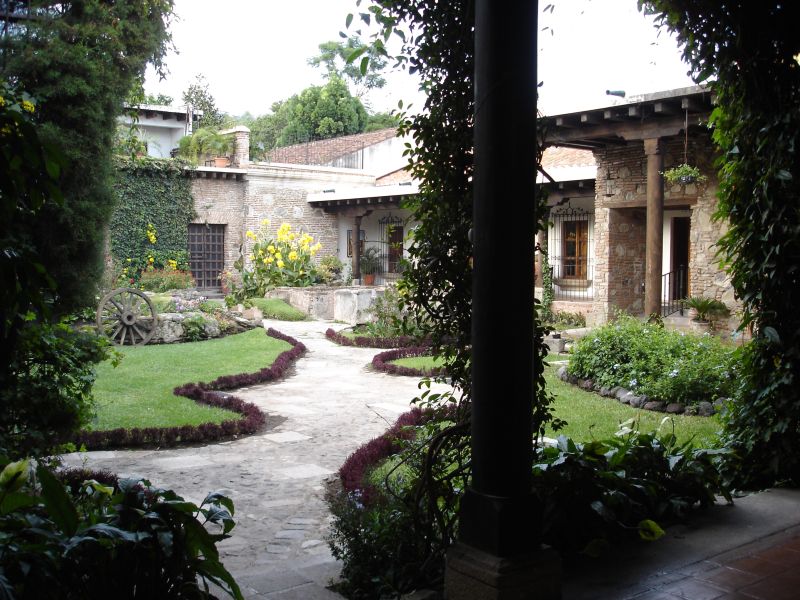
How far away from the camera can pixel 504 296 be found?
2461 mm

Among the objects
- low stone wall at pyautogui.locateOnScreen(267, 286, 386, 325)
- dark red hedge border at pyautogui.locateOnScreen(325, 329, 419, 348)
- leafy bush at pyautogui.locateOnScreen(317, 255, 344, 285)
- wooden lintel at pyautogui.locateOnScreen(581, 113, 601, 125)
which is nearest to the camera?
wooden lintel at pyautogui.locateOnScreen(581, 113, 601, 125)

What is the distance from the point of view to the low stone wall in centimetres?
1839

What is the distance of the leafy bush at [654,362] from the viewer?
8.59 meters

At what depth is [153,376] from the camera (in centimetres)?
1058

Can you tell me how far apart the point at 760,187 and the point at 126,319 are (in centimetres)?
1216

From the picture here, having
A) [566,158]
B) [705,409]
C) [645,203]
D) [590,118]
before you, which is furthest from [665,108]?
[566,158]

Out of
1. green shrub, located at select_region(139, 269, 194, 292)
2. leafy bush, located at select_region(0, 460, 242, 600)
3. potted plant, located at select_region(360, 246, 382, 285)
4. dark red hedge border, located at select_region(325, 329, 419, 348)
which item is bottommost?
dark red hedge border, located at select_region(325, 329, 419, 348)

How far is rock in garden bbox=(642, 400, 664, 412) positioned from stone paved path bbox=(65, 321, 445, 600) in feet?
9.39

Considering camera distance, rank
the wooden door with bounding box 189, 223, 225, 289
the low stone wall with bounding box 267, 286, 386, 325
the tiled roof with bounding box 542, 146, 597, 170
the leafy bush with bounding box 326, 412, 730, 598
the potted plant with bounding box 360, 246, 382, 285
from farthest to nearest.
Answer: the potted plant with bounding box 360, 246, 382, 285 → the wooden door with bounding box 189, 223, 225, 289 → the low stone wall with bounding box 267, 286, 386, 325 → the tiled roof with bounding box 542, 146, 597, 170 → the leafy bush with bounding box 326, 412, 730, 598

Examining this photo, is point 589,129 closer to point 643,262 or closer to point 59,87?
point 643,262

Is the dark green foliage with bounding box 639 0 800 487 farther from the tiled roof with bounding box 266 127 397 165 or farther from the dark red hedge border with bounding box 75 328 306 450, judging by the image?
the tiled roof with bounding box 266 127 397 165

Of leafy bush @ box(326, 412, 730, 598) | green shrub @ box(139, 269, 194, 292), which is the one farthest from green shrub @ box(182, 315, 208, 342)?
leafy bush @ box(326, 412, 730, 598)

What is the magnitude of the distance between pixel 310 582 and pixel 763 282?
9.76 feet

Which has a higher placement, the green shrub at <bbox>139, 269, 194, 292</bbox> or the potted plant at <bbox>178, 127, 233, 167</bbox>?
the potted plant at <bbox>178, 127, 233, 167</bbox>
